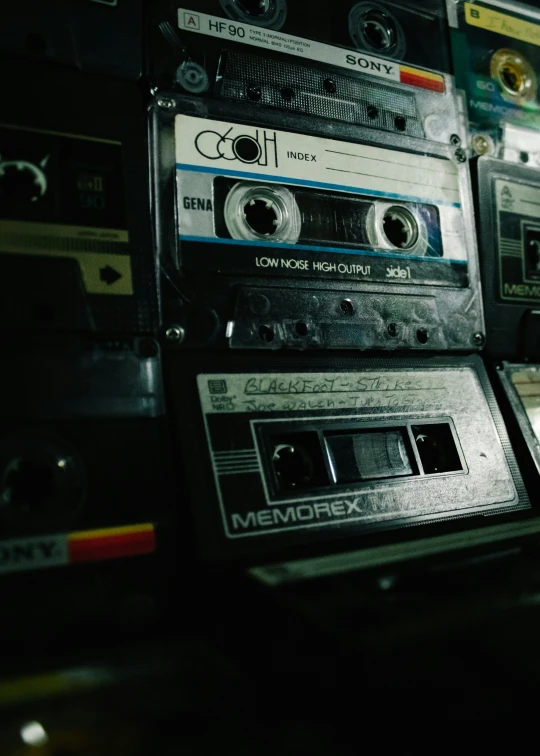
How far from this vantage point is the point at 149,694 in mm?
649

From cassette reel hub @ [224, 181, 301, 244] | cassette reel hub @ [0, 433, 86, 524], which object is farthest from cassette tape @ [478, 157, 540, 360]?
cassette reel hub @ [0, 433, 86, 524]

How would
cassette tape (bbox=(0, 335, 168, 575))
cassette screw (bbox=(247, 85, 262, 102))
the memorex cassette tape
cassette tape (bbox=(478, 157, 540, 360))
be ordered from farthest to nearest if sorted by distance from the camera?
cassette tape (bbox=(478, 157, 540, 360)) → cassette screw (bbox=(247, 85, 262, 102)) → the memorex cassette tape → cassette tape (bbox=(0, 335, 168, 575))

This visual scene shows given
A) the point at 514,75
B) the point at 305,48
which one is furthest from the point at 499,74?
the point at 305,48

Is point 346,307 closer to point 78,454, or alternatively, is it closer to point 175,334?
point 175,334

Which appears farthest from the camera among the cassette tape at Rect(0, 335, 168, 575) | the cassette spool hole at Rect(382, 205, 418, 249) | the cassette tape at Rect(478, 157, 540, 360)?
the cassette tape at Rect(478, 157, 540, 360)

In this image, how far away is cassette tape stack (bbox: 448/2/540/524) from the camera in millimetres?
1453

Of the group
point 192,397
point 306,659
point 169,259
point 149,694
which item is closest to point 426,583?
point 306,659

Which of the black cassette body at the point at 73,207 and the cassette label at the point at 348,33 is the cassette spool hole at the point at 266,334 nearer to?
Result: the black cassette body at the point at 73,207

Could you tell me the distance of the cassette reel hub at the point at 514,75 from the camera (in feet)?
5.38

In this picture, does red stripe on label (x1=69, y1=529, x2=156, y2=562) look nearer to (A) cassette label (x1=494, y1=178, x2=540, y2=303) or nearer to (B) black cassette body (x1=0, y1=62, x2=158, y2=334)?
(B) black cassette body (x1=0, y1=62, x2=158, y2=334)

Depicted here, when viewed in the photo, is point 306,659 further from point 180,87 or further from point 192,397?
point 180,87

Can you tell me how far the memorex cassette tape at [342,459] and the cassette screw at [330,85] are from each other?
554mm

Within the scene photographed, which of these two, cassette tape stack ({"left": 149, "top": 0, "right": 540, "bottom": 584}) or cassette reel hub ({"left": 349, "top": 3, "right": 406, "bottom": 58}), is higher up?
cassette reel hub ({"left": 349, "top": 3, "right": 406, "bottom": 58})

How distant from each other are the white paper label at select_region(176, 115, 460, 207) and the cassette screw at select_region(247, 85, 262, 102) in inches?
2.6
